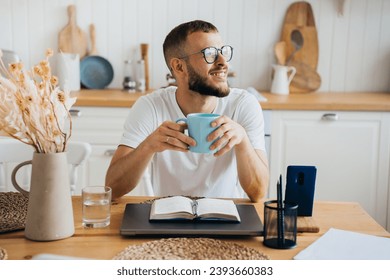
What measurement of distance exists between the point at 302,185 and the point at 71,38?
2.25 metres

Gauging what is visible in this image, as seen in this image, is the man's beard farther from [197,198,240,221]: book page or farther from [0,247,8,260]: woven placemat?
[0,247,8,260]: woven placemat

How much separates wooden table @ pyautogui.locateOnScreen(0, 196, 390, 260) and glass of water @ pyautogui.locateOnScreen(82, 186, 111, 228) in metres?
0.02

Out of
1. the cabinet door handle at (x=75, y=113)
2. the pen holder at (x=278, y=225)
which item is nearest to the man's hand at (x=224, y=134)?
the pen holder at (x=278, y=225)

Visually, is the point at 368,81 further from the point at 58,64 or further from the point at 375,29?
the point at 58,64

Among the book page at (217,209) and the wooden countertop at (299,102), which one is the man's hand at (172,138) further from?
the wooden countertop at (299,102)

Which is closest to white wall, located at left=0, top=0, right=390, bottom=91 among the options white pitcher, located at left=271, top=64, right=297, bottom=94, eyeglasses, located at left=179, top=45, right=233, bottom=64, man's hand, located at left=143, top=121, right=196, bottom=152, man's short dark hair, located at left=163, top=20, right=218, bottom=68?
white pitcher, located at left=271, top=64, right=297, bottom=94

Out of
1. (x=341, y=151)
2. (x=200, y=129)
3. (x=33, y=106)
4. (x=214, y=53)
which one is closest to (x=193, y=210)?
(x=200, y=129)

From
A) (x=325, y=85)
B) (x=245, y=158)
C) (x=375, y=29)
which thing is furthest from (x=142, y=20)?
(x=245, y=158)

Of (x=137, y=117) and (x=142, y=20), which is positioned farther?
(x=142, y=20)

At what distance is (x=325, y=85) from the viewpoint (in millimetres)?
3340

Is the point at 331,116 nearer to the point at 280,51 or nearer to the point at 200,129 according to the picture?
the point at 280,51

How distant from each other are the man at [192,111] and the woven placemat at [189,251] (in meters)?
0.47

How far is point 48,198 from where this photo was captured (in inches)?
46.1
